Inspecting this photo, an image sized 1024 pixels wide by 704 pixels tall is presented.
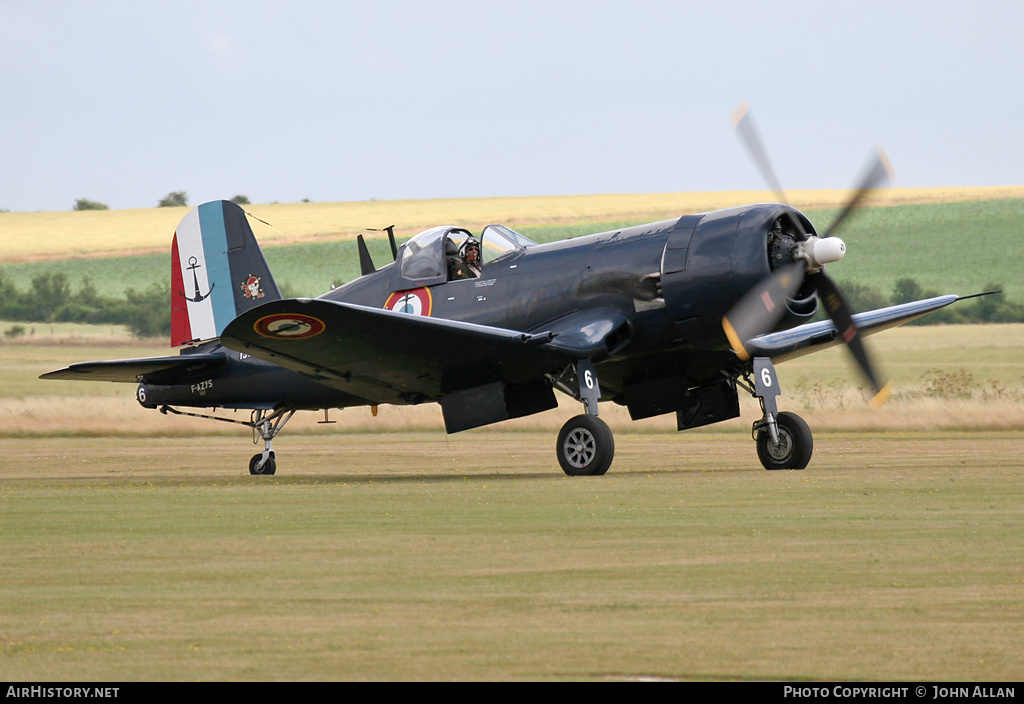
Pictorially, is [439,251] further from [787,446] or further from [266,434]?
[787,446]

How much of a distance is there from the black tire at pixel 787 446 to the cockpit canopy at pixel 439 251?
3.73m

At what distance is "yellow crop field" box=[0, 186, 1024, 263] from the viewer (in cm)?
6869

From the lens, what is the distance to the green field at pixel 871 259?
62.8 m

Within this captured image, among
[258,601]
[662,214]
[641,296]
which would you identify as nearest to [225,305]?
[641,296]

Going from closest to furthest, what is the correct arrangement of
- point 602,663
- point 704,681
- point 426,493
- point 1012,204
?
point 704,681 → point 602,663 → point 426,493 → point 1012,204

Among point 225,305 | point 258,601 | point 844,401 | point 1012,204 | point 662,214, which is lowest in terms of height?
point 1012,204

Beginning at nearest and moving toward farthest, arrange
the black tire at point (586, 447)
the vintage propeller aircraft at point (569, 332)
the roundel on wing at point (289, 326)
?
1. the roundel on wing at point (289, 326)
2. the vintage propeller aircraft at point (569, 332)
3. the black tire at point (586, 447)

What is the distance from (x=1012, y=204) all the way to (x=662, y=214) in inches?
824

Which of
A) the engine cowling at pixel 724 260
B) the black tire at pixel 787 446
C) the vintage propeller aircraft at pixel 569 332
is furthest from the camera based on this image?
the black tire at pixel 787 446

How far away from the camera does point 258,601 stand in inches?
263

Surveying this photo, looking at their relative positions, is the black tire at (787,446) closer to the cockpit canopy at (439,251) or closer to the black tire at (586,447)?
the black tire at (586,447)

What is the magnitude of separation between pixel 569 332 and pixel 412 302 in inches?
98.6

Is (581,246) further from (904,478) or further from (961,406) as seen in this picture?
(961,406)

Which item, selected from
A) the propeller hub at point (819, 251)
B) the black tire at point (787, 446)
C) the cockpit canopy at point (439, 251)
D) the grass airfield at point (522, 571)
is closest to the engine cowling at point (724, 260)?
the propeller hub at point (819, 251)
